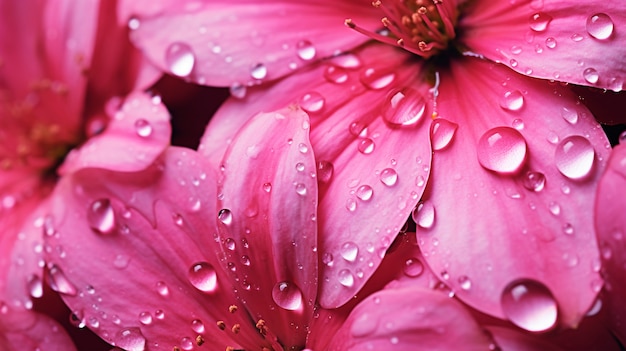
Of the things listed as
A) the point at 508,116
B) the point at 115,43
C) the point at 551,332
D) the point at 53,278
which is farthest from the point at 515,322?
the point at 115,43

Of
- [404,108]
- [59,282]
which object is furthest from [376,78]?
[59,282]

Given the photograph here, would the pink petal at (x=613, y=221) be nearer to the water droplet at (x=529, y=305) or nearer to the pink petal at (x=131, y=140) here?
the water droplet at (x=529, y=305)

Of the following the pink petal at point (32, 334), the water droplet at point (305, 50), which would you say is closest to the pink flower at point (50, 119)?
the pink petal at point (32, 334)

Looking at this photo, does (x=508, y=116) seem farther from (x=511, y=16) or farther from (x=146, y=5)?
(x=146, y=5)

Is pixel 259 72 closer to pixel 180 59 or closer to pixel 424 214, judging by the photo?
pixel 180 59

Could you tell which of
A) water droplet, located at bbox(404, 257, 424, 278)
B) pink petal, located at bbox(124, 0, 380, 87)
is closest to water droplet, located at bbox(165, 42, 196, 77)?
pink petal, located at bbox(124, 0, 380, 87)

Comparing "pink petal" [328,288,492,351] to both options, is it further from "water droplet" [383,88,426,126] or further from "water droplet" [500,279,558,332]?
"water droplet" [383,88,426,126]

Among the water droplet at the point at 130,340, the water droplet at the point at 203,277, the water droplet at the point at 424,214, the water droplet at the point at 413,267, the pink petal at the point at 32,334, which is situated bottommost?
the pink petal at the point at 32,334
